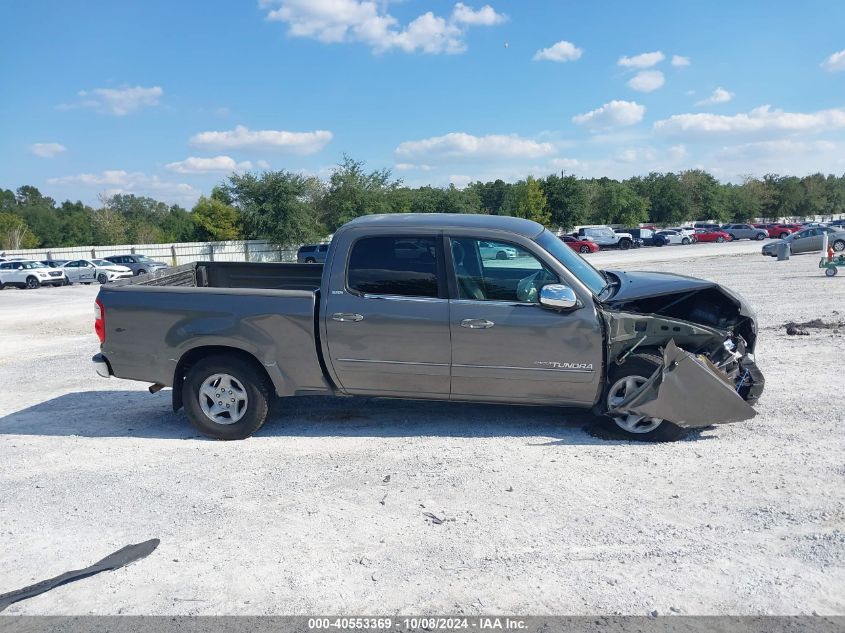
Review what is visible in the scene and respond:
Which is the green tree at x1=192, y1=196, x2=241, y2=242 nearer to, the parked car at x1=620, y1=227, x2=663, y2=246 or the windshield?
the parked car at x1=620, y1=227, x2=663, y2=246

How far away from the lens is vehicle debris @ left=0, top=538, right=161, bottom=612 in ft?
11.7

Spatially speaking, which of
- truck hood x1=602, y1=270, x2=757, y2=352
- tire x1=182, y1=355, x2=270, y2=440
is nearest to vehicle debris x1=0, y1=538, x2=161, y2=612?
tire x1=182, y1=355, x2=270, y2=440

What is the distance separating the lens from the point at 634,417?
5.59 meters

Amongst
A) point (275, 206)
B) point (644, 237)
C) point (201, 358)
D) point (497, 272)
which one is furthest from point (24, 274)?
point (644, 237)

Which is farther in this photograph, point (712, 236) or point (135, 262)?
point (712, 236)

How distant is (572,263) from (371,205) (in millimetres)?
54420

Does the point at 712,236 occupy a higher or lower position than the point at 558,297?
lower

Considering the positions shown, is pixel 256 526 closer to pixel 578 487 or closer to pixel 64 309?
pixel 578 487

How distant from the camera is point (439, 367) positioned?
5.62 meters

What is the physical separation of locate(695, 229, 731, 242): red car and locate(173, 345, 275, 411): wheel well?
62.9 m

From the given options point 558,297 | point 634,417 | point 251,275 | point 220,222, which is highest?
point 220,222

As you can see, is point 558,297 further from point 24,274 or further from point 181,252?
point 181,252

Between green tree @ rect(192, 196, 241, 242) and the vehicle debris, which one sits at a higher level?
green tree @ rect(192, 196, 241, 242)

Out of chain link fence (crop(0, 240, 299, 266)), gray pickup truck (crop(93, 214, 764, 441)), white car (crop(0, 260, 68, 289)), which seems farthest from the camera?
chain link fence (crop(0, 240, 299, 266))
